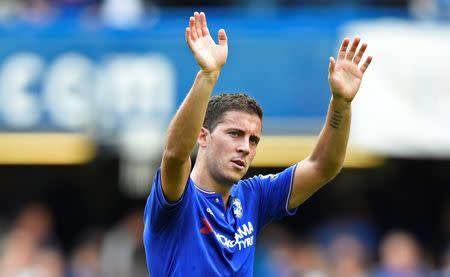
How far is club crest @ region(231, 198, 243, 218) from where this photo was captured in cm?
552

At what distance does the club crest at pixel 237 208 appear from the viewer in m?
5.52

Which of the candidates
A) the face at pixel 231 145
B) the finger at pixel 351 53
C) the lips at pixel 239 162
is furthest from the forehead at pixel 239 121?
the finger at pixel 351 53

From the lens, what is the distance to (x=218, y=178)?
17.7 feet

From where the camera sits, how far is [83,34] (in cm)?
1196

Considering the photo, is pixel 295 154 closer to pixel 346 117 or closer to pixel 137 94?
pixel 137 94

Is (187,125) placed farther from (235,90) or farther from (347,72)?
(235,90)

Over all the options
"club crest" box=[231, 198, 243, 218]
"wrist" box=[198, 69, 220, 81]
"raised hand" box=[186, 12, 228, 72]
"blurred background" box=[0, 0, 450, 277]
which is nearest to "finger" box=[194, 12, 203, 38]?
"raised hand" box=[186, 12, 228, 72]

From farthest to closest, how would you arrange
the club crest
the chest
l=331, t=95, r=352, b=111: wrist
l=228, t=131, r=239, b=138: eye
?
l=331, t=95, r=352, b=111: wrist
the club crest
l=228, t=131, r=239, b=138: eye
the chest

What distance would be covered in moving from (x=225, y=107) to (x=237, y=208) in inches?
21.0

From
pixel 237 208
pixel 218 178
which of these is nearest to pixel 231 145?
pixel 218 178

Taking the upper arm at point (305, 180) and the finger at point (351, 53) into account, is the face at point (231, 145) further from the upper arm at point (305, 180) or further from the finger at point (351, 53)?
the finger at point (351, 53)

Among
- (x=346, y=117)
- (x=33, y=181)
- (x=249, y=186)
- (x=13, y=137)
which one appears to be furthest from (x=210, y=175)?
(x=33, y=181)

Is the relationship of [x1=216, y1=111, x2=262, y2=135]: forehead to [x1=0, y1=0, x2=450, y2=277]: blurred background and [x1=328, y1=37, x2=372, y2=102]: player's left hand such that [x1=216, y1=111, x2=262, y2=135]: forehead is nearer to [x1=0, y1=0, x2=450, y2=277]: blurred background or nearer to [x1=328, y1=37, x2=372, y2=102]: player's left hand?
[x1=328, y1=37, x2=372, y2=102]: player's left hand

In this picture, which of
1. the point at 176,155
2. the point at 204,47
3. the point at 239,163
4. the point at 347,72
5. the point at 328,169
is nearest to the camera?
the point at 176,155
